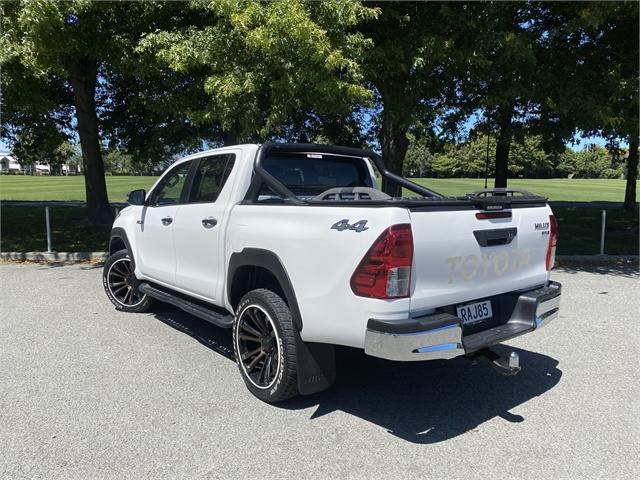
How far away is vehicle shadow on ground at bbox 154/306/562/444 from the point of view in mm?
3502

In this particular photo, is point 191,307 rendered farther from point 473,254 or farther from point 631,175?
point 631,175

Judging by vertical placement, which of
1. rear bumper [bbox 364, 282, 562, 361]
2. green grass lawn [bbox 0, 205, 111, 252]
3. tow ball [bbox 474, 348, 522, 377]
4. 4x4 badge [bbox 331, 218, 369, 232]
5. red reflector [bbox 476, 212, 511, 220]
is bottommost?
green grass lawn [bbox 0, 205, 111, 252]

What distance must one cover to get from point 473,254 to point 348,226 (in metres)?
0.93

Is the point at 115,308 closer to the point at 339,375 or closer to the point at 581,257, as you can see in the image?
the point at 339,375

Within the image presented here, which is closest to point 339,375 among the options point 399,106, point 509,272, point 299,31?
point 509,272

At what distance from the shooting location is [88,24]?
8688 millimetres

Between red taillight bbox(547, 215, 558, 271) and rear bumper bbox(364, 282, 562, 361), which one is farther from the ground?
red taillight bbox(547, 215, 558, 271)

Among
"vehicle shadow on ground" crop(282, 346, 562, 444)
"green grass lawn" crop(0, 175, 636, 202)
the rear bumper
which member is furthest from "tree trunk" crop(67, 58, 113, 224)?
"green grass lawn" crop(0, 175, 636, 202)

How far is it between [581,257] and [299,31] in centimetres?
710

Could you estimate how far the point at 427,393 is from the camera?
399 centimetres

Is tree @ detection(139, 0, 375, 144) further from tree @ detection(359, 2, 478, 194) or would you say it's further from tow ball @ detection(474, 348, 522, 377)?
tow ball @ detection(474, 348, 522, 377)

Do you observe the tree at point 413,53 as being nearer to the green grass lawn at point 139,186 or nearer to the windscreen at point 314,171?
the windscreen at point 314,171

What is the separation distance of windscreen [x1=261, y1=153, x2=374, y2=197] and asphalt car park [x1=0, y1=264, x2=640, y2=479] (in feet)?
5.37

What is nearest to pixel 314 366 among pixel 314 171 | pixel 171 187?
pixel 314 171
